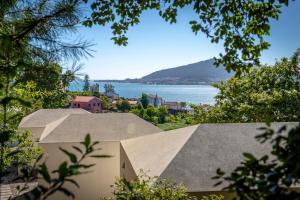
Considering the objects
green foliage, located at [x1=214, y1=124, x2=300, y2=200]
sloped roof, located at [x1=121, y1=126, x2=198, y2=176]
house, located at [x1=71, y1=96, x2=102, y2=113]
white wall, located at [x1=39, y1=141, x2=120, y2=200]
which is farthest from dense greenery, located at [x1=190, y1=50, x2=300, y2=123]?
house, located at [x1=71, y1=96, x2=102, y2=113]

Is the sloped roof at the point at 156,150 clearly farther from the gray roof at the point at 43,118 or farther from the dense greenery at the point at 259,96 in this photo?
the gray roof at the point at 43,118

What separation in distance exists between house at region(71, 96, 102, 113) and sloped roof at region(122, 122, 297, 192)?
269 feet

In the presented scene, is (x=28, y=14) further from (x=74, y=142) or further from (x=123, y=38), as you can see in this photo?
(x=74, y=142)

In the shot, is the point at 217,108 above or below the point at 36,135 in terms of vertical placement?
above

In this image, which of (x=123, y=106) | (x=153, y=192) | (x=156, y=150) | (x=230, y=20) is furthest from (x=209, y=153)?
(x=123, y=106)

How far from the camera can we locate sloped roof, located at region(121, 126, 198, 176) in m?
10.9

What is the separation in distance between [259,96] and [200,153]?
1555 cm

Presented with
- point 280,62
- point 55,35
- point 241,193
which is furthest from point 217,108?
point 241,193

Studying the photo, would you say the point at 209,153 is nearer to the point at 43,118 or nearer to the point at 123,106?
the point at 43,118

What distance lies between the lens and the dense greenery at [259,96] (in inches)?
966

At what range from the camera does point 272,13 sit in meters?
4.87

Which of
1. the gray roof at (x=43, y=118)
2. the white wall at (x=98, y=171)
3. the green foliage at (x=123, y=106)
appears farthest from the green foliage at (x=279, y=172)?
the green foliage at (x=123, y=106)

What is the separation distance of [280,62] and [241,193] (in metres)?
27.5

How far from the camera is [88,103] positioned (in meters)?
94.6
